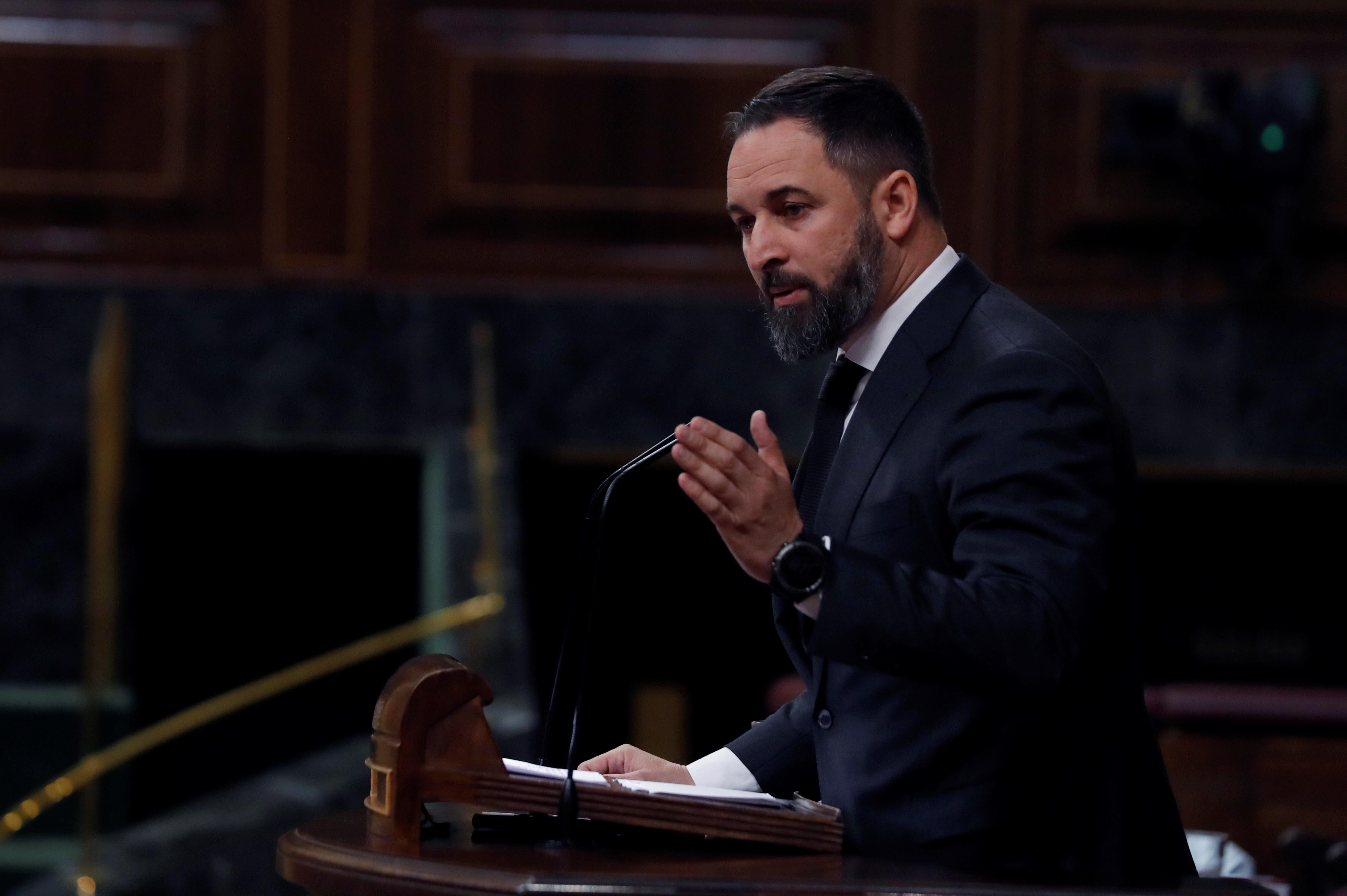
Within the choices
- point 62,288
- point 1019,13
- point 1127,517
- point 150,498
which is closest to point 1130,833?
point 1127,517

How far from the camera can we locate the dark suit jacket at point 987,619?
1.33 m

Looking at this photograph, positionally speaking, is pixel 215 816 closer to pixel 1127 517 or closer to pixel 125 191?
pixel 125 191

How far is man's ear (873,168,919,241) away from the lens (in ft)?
5.62

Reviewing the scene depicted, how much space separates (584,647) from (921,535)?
0.33 metres

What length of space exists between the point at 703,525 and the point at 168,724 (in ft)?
6.36

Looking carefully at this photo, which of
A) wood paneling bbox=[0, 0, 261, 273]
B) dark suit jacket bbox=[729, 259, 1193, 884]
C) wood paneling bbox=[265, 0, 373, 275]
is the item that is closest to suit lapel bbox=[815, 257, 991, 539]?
dark suit jacket bbox=[729, 259, 1193, 884]

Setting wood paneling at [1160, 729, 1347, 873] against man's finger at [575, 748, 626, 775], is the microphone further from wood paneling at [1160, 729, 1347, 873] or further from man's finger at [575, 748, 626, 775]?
wood paneling at [1160, 729, 1347, 873]

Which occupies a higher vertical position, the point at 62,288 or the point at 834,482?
the point at 62,288

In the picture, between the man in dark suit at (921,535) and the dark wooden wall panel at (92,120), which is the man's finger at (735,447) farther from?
the dark wooden wall panel at (92,120)

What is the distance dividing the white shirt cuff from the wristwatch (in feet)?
1.36

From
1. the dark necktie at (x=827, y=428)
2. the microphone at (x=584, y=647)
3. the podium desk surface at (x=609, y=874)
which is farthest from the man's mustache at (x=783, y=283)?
the podium desk surface at (x=609, y=874)

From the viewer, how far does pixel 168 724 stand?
11.4 ft

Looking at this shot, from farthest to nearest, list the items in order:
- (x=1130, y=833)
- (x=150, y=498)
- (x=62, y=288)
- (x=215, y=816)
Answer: (x=150, y=498), (x=62, y=288), (x=215, y=816), (x=1130, y=833)

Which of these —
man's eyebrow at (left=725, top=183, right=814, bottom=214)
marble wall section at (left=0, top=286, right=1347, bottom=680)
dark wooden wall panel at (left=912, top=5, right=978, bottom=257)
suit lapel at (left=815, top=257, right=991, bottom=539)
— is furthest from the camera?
dark wooden wall panel at (left=912, top=5, right=978, bottom=257)
